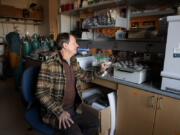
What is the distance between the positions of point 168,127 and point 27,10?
5.10 meters

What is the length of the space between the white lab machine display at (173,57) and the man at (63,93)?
750mm

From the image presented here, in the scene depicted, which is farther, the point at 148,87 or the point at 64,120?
the point at 148,87

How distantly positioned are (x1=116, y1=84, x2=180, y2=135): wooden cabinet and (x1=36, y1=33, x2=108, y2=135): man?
0.37m

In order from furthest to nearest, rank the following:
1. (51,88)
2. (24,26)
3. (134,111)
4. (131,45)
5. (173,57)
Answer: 1. (24,26)
2. (131,45)
3. (134,111)
4. (51,88)
5. (173,57)

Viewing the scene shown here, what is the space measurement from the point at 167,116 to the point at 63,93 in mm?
911

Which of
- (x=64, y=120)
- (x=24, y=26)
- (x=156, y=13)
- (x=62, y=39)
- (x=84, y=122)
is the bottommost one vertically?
(x=84, y=122)

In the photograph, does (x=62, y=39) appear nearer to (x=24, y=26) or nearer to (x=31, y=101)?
(x=31, y=101)

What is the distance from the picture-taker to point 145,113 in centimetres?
135

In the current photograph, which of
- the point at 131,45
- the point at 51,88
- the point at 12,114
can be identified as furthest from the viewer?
the point at 12,114

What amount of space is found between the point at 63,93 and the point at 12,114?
5.27 feet

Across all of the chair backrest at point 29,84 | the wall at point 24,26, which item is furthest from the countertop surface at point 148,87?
the wall at point 24,26

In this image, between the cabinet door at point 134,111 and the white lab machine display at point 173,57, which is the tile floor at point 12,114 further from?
the white lab machine display at point 173,57

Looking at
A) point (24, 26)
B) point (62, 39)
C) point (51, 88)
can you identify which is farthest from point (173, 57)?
point (24, 26)

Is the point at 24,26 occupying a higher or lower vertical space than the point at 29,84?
higher
